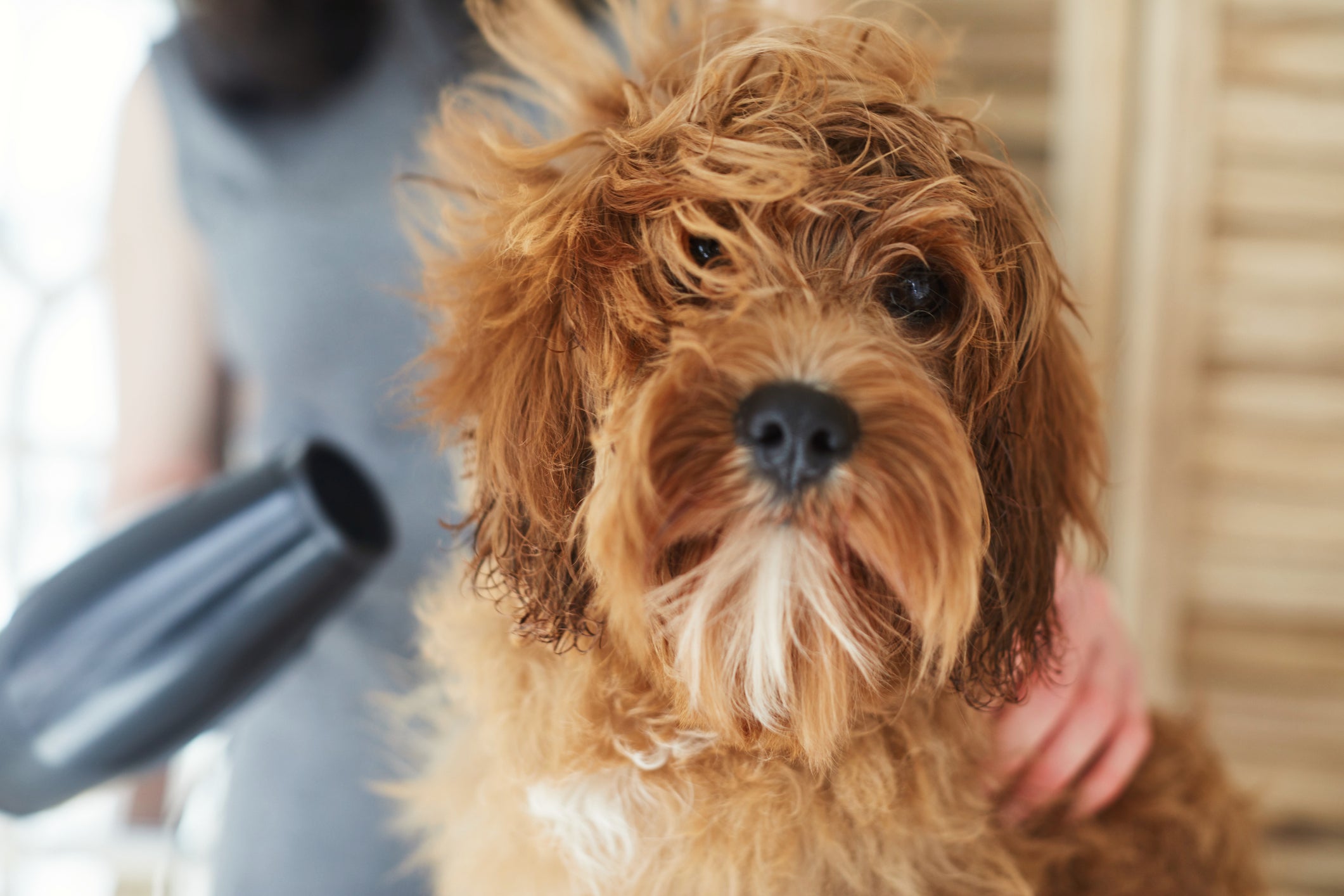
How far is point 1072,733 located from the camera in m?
0.99

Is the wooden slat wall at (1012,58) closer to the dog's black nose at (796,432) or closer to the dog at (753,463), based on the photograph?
the dog at (753,463)

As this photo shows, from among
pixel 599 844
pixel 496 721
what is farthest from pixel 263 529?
pixel 599 844

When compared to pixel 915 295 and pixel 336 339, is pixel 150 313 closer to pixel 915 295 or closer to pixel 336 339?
pixel 336 339

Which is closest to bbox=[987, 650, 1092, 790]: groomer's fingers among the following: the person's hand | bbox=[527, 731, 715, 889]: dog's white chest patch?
the person's hand

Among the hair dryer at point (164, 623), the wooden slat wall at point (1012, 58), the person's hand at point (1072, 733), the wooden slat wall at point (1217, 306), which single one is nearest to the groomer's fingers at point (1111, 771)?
the person's hand at point (1072, 733)

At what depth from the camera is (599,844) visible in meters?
0.91

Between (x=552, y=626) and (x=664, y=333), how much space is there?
0.96 ft

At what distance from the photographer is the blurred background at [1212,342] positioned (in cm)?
156

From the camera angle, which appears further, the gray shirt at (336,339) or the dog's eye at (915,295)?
the gray shirt at (336,339)

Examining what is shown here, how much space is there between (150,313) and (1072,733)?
154cm

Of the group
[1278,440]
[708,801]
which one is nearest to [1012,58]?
[1278,440]

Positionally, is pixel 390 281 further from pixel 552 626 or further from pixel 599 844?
pixel 599 844

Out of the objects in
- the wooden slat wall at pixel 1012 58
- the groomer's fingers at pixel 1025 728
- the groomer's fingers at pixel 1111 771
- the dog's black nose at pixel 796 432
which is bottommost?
the groomer's fingers at pixel 1111 771

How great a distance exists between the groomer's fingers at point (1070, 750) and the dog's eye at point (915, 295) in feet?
1.56
